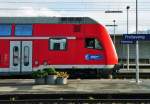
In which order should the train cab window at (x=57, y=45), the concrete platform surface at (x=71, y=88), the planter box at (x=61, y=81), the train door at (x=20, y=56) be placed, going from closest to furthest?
the concrete platform surface at (x=71, y=88)
the planter box at (x=61, y=81)
the train door at (x=20, y=56)
the train cab window at (x=57, y=45)

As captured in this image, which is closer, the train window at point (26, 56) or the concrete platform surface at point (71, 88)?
the concrete platform surface at point (71, 88)

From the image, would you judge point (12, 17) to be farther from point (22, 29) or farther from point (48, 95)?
point (48, 95)

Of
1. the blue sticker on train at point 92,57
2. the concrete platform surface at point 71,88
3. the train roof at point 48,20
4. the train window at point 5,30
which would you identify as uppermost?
the train roof at point 48,20

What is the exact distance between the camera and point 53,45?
2902cm

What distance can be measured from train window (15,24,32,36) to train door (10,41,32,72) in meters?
0.47

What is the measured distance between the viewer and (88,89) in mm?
22094

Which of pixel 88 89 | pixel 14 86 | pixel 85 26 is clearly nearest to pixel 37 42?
pixel 85 26

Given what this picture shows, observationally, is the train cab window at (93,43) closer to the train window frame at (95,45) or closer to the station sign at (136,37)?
the train window frame at (95,45)

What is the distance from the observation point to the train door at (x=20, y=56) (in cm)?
2861

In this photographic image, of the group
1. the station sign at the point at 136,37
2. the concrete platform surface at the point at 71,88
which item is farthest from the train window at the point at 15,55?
the station sign at the point at 136,37

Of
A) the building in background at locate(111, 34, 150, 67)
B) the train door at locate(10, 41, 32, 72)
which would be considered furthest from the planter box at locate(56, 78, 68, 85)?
the building in background at locate(111, 34, 150, 67)

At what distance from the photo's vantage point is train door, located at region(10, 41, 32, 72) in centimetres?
2861

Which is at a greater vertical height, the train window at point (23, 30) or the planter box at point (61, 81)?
the train window at point (23, 30)

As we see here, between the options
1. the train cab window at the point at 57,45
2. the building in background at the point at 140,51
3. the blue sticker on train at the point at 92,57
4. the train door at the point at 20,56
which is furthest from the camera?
the building in background at the point at 140,51
